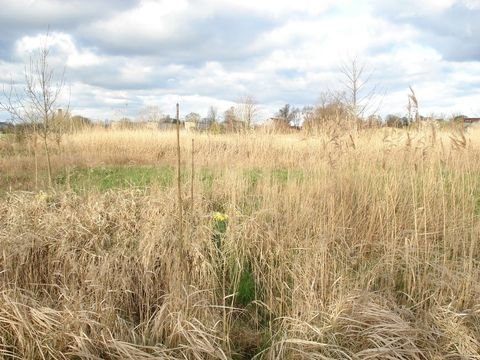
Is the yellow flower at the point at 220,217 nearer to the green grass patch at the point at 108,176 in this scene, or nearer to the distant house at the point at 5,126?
the green grass patch at the point at 108,176

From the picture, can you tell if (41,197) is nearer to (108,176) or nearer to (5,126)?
(108,176)

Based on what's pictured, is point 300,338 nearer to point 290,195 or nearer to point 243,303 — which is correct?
point 243,303

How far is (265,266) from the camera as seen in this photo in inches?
137

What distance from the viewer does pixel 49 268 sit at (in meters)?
3.35

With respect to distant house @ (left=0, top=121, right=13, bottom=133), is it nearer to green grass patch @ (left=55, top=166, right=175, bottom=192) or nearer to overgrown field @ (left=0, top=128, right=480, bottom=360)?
green grass patch @ (left=55, top=166, right=175, bottom=192)

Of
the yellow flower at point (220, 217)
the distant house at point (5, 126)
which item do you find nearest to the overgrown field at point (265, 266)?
the yellow flower at point (220, 217)

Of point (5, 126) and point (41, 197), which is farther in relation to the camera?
point (5, 126)

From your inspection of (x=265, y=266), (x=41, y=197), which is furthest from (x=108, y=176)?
(x=265, y=266)

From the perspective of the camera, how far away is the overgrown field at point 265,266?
94.7 inches

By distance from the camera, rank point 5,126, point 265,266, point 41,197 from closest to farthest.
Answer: point 265,266 < point 41,197 < point 5,126

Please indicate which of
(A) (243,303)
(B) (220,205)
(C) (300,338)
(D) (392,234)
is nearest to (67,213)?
(B) (220,205)

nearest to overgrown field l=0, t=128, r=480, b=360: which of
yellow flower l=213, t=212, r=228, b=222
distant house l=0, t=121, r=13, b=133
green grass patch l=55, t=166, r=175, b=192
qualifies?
yellow flower l=213, t=212, r=228, b=222

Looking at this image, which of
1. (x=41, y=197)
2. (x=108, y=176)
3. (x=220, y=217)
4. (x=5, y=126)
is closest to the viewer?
(x=220, y=217)

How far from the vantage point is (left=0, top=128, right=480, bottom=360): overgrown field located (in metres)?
2.40
